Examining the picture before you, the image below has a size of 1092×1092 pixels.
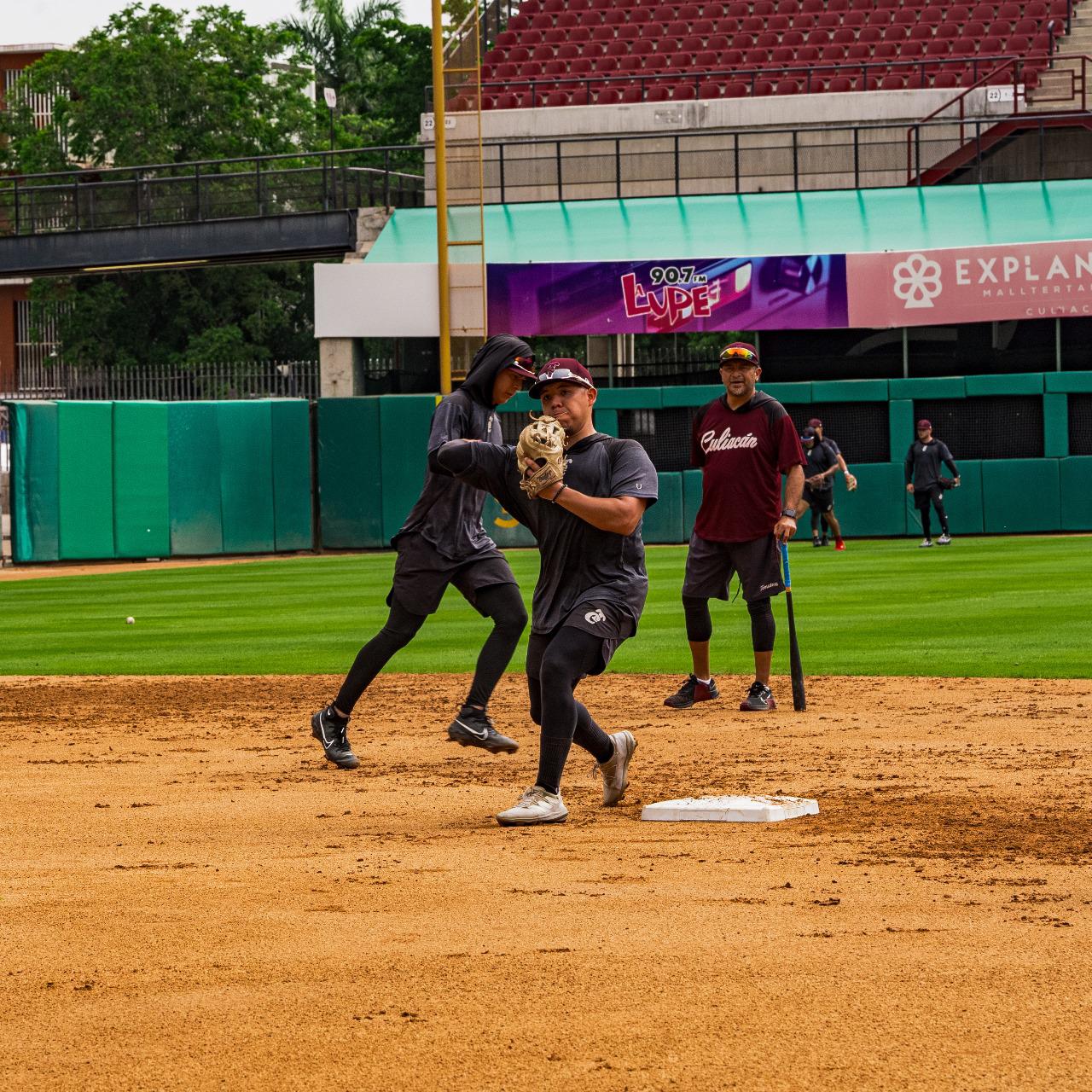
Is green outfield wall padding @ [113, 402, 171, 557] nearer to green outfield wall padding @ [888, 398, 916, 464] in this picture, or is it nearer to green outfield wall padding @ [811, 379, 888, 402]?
green outfield wall padding @ [811, 379, 888, 402]

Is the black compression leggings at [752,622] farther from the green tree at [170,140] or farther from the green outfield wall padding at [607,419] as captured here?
the green tree at [170,140]

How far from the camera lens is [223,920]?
5109 millimetres

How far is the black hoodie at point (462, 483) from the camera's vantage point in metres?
7.90

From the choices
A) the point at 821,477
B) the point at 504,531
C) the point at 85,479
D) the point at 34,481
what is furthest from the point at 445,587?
the point at 504,531

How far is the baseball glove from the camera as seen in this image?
20.4 feet

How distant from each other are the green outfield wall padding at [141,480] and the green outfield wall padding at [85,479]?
0.15 meters

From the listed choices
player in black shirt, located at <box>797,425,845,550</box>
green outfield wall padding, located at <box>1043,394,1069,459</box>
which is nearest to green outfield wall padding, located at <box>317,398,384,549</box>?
player in black shirt, located at <box>797,425,845,550</box>

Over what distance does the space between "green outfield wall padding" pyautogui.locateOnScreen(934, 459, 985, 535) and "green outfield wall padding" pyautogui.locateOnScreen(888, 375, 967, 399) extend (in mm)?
1167

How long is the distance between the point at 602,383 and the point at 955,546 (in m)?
8.13

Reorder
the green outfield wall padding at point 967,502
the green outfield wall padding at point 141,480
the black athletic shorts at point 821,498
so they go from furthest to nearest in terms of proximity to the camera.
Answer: the green outfield wall padding at point 967,502, the green outfield wall padding at point 141,480, the black athletic shorts at point 821,498

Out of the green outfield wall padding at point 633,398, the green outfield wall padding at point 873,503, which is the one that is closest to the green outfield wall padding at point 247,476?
the green outfield wall padding at point 633,398

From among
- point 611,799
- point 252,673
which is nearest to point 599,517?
point 611,799

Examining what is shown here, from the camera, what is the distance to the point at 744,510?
10359mm

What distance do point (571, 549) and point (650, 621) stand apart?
9.48 metres
